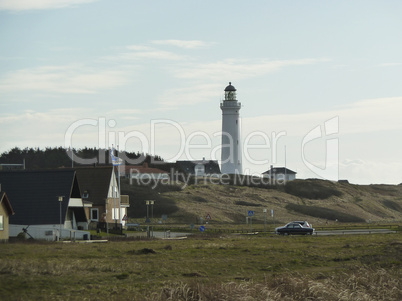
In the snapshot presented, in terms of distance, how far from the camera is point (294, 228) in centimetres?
6088

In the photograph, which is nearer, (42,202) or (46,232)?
(46,232)

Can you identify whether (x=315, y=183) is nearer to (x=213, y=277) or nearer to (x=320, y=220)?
(x=320, y=220)

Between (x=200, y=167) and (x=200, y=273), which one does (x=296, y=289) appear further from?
(x=200, y=167)

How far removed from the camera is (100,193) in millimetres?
73062

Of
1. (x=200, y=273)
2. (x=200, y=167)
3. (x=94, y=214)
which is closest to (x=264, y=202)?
(x=200, y=167)

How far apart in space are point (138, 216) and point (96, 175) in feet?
71.4

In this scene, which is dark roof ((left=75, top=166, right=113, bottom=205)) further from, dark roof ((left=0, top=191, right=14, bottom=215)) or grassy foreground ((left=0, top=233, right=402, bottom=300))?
grassy foreground ((left=0, top=233, right=402, bottom=300))

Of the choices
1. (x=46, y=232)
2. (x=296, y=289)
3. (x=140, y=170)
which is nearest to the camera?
(x=296, y=289)

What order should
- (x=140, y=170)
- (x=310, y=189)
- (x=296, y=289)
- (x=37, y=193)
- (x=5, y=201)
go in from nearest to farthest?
(x=296, y=289) → (x=5, y=201) → (x=37, y=193) → (x=140, y=170) → (x=310, y=189)

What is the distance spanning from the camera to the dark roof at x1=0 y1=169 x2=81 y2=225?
179ft

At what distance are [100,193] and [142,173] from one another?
6007cm

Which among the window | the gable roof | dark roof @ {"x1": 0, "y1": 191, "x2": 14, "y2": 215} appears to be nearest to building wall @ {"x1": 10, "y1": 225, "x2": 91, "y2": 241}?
dark roof @ {"x1": 0, "y1": 191, "x2": 14, "y2": 215}

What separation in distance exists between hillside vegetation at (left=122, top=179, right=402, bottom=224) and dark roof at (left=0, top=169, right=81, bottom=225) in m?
32.2

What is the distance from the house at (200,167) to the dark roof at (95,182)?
82173mm
